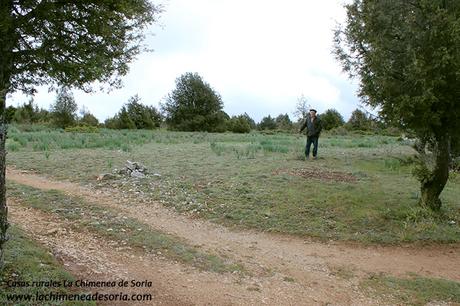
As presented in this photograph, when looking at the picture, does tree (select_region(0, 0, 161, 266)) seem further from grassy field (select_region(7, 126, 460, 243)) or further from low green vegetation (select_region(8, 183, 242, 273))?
grassy field (select_region(7, 126, 460, 243))

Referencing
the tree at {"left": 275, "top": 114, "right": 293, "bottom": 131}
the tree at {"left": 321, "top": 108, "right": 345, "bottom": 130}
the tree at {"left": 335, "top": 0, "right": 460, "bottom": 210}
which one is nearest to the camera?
the tree at {"left": 335, "top": 0, "right": 460, "bottom": 210}

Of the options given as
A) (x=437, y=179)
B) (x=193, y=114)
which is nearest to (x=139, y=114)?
(x=193, y=114)

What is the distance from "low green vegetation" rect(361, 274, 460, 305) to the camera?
25.2 feet

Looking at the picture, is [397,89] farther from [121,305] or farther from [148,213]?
[121,305]

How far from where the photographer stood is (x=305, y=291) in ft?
24.7

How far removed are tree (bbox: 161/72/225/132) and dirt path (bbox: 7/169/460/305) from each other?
180 feet

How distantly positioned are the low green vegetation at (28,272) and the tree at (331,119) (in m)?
60.1

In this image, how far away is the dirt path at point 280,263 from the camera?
23.6 feet

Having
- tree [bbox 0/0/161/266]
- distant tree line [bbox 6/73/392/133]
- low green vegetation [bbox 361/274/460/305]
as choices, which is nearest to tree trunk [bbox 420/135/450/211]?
low green vegetation [bbox 361/274/460/305]

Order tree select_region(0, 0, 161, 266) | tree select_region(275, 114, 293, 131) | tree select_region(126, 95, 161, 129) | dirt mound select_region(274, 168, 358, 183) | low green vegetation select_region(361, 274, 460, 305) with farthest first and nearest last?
tree select_region(275, 114, 293, 131) < tree select_region(126, 95, 161, 129) < dirt mound select_region(274, 168, 358, 183) < low green vegetation select_region(361, 274, 460, 305) < tree select_region(0, 0, 161, 266)

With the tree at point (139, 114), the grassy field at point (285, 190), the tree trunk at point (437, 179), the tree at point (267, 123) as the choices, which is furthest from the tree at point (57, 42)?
the tree at point (267, 123)

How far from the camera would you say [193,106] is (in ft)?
220

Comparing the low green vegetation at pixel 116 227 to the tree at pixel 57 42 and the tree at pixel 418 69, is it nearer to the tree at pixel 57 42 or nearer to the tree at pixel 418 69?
the tree at pixel 57 42

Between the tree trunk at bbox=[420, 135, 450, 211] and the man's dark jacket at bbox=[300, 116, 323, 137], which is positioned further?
the man's dark jacket at bbox=[300, 116, 323, 137]
